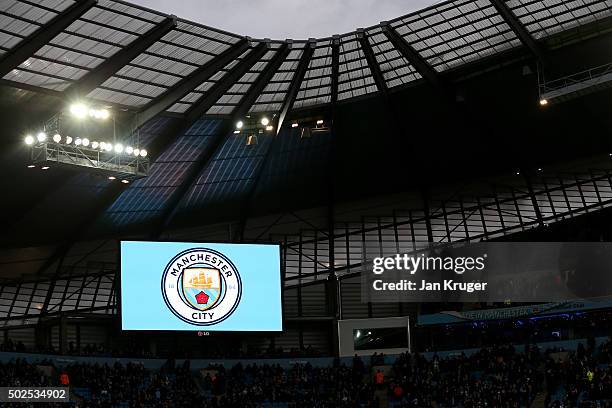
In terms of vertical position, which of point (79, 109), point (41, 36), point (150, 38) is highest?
point (150, 38)

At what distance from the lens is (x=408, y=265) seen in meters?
31.4

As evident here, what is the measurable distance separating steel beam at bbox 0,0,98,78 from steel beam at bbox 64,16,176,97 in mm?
3878

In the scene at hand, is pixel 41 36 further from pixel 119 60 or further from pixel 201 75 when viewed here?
pixel 201 75

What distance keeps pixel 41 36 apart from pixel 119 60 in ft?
14.3

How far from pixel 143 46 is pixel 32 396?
54.4 ft

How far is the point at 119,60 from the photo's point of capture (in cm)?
4603

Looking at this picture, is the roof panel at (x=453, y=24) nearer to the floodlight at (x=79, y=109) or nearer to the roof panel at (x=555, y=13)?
the roof panel at (x=555, y=13)

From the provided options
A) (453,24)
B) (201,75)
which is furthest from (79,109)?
(453,24)

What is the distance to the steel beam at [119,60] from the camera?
44781mm

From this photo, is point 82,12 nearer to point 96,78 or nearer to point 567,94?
point 96,78

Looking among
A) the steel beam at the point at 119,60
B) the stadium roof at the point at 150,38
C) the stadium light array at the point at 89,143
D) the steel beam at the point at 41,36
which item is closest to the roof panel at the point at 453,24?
the stadium roof at the point at 150,38

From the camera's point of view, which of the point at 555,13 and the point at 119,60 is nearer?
the point at 119,60

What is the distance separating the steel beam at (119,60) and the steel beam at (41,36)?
3878mm

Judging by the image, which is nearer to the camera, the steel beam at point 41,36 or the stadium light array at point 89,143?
the steel beam at point 41,36
